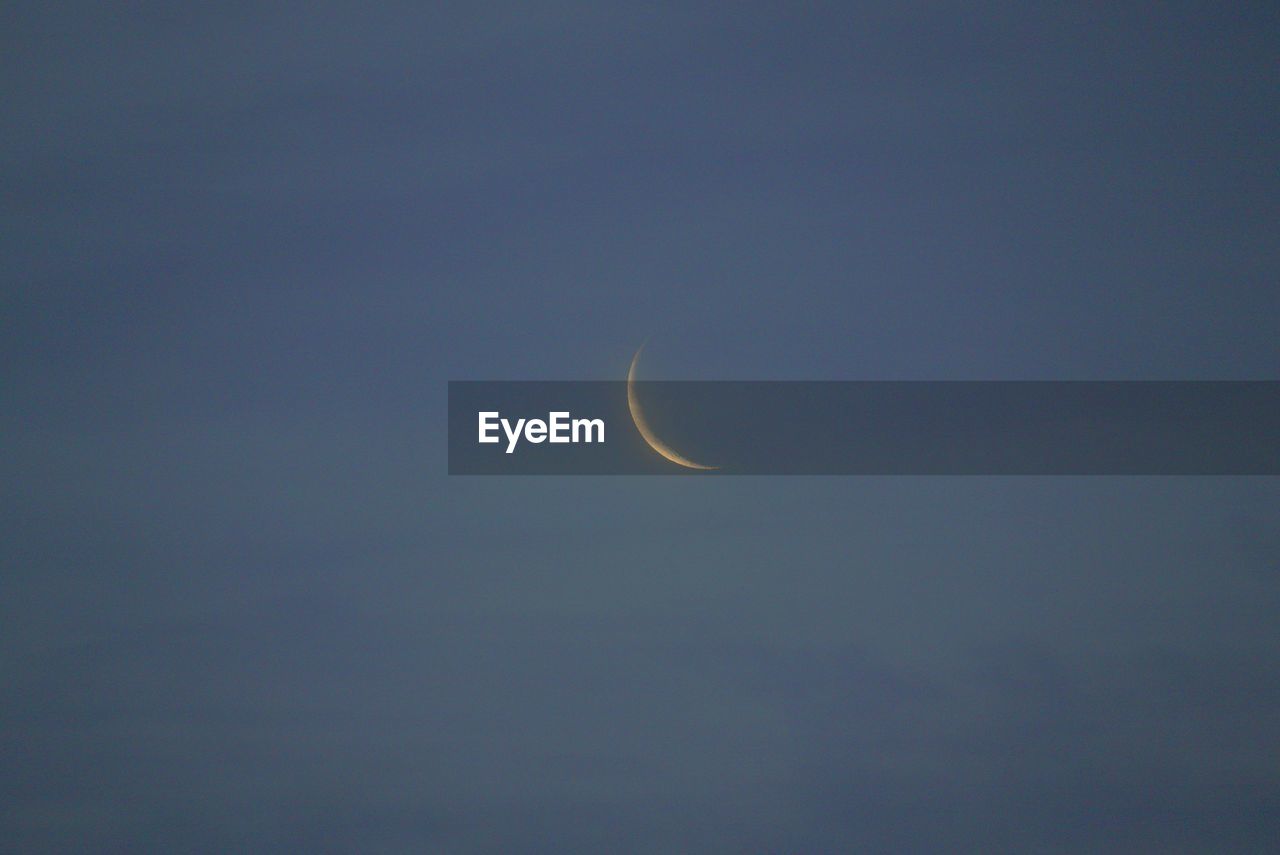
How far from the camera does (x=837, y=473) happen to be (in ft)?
120

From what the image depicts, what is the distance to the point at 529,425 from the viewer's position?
28.3m

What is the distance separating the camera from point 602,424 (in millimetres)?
28484

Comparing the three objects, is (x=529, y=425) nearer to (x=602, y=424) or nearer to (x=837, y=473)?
(x=602, y=424)

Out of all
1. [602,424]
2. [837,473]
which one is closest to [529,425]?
[602,424]

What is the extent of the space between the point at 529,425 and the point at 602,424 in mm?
1941

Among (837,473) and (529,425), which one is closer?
(529,425)

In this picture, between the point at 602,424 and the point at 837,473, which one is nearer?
the point at 602,424

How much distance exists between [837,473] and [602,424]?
1131 centimetres

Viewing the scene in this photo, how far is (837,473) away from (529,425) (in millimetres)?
12831
